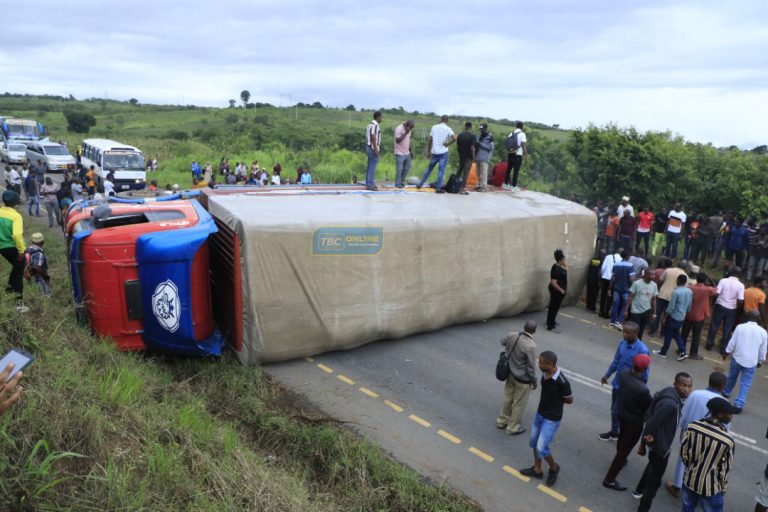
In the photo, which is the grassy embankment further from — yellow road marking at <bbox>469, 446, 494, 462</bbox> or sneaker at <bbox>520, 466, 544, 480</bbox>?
sneaker at <bbox>520, 466, 544, 480</bbox>

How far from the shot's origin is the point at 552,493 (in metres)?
6.64

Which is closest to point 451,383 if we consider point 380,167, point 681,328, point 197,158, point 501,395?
point 501,395

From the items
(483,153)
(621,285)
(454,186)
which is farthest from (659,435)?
(483,153)

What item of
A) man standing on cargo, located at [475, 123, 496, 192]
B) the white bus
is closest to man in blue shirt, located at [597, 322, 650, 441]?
man standing on cargo, located at [475, 123, 496, 192]

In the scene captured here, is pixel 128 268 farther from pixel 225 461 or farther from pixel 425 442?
pixel 425 442

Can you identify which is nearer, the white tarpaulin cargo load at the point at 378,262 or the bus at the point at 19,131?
the white tarpaulin cargo load at the point at 378,262

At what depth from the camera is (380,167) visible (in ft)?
104

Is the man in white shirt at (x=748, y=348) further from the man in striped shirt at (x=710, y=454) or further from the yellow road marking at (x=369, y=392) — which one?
the yellow road marking at (x=369, y=392)

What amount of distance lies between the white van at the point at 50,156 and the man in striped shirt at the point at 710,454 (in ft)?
97.9

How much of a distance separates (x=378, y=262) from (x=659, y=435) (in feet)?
17.5

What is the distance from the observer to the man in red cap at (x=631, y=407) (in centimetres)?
644

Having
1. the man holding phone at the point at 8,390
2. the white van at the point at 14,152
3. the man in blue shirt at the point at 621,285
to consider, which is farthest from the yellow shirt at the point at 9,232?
the white van at the point at 14,152

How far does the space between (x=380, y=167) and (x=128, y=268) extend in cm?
2429

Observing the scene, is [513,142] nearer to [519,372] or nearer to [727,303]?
[727,303]
